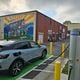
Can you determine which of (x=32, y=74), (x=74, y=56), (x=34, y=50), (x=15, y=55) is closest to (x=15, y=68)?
(x=15, y=55)

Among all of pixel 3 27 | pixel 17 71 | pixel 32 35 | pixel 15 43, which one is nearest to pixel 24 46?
pixel 15 43

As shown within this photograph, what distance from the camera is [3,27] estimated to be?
39375 millimetres

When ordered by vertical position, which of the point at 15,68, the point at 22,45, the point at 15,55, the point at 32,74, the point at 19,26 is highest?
the point at 19,26

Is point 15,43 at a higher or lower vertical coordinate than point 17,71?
higher

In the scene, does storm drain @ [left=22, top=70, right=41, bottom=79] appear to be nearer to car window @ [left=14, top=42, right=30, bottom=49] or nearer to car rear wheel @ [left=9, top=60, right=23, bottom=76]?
car rear wheel @ [left=9, top=60, right=23, bottom=76]

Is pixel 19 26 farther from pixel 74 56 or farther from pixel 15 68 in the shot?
pixel 74 56

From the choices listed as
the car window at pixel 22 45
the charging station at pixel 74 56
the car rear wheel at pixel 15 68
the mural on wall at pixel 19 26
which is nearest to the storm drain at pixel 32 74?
the car rear wheel at pixel 15 68

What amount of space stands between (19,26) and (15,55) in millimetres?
28301

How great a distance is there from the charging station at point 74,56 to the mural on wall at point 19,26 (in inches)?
1204

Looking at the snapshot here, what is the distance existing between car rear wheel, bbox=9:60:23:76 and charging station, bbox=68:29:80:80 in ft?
15.4

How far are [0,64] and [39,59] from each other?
203 inches

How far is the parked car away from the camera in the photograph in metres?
7.78

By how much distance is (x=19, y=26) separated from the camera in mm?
36312

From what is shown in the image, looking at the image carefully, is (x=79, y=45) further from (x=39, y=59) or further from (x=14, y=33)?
(x=14, y=33)
